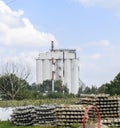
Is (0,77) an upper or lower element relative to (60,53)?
lower

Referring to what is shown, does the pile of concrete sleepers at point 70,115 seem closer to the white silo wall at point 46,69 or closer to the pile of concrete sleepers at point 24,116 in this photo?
the pile of concrete sleepers at point 24,116

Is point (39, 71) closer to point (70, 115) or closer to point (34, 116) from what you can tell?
point (34, 116)

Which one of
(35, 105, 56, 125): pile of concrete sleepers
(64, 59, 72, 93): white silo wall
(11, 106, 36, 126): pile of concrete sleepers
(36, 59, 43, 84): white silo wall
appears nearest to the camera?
(35, 105, 56, 125): pile of concrete sleepers

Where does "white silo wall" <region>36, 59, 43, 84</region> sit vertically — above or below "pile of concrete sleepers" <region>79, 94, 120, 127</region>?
above

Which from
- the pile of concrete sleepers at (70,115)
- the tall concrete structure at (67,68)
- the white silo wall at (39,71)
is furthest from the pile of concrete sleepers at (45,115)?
the white silo wall at (39,71)

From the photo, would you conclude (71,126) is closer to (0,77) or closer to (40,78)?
(0,77)

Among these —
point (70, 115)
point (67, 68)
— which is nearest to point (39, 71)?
point (67, 68)

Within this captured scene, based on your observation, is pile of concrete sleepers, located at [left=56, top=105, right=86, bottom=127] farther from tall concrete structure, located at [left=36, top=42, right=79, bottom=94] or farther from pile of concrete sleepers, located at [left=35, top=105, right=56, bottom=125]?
tall concrete structure, located at [left=36, top=42, right=79, bottom=94]

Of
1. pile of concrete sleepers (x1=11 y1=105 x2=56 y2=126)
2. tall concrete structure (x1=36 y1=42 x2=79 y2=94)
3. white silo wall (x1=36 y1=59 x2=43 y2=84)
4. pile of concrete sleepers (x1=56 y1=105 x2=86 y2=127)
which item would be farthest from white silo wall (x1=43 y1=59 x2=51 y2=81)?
pile of concrete sleepers (x1=56 y1=105 x2=86 y2=127)

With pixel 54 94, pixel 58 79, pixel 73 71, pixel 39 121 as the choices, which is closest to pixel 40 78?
pixel 73 71

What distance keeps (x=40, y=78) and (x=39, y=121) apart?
88.0 meters

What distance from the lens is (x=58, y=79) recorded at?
92.9m

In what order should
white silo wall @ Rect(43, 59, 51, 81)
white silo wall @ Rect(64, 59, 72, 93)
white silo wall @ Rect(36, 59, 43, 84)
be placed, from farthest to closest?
white silo wall @ Rect(36, 59, 43, 84)
white silo wall @ Rect(43, 59, 51, 81)
white silo wall @ Rect(64, 59, 72, 93)

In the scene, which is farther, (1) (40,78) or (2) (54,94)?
(1) (40,78)
